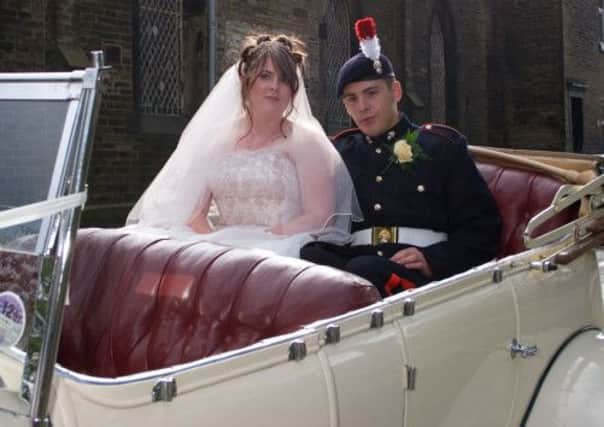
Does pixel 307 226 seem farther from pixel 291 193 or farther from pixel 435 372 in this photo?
pixel 435 372

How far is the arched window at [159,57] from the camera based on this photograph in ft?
29.7

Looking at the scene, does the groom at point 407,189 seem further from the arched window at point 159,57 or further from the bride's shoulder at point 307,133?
the arched window at point 159,57

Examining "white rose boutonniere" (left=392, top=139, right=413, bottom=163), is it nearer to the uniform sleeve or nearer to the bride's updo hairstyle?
the uniform sleeve

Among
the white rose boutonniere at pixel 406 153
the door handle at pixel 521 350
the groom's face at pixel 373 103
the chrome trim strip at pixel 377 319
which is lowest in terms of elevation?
the door handle at pixel 521 350

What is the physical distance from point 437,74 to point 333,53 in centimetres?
382

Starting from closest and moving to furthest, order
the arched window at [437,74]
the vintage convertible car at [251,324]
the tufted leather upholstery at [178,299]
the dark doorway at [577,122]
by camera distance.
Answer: the vintage convertible car at [251,324], the tufted leather upholstery at [178,299], the arched window at [437,74], the dark doorway at [577,122]

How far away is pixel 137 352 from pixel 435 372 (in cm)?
86

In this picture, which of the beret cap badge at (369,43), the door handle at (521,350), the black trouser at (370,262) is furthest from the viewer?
the beret cap badge at (369,43)

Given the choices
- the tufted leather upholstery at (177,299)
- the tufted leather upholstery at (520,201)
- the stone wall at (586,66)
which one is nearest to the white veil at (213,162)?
the tufted leather upholstery at (177,299)

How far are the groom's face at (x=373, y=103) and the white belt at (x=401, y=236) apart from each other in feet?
1.40

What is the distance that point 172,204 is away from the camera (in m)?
3.21

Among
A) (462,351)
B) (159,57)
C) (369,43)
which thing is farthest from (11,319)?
(159,57)

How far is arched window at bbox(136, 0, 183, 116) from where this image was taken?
905 cm

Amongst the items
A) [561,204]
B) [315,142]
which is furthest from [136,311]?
[561,204]
